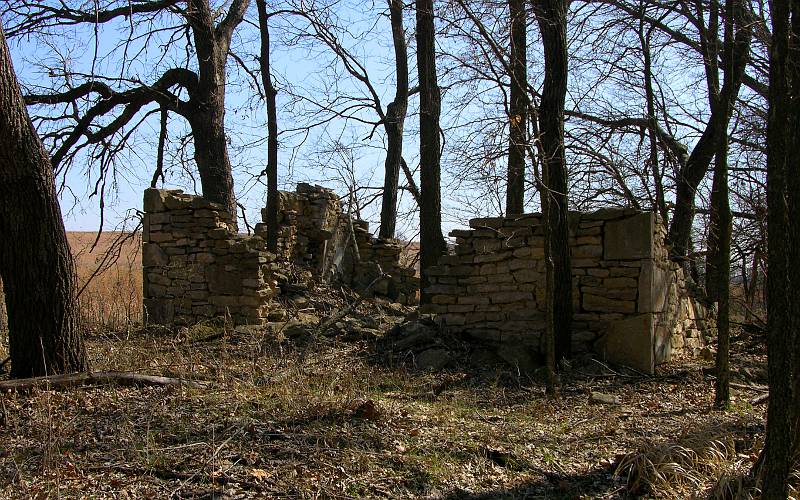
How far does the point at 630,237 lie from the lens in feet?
29.0

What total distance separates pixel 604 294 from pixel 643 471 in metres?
4.48

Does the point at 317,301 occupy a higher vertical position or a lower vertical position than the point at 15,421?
higher

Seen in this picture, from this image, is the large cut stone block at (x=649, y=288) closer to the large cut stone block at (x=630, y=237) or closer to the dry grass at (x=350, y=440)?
the large cut stone block at (x=630, y=237)

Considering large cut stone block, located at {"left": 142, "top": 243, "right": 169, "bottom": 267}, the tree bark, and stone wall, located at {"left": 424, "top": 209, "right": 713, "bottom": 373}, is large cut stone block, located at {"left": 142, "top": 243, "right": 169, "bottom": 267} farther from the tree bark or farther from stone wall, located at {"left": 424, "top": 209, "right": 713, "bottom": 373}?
stone wall, located at {"left": 424, "top": 209, "right": 713, "bottom": 373}

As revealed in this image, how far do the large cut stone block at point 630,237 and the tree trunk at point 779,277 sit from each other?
4847 millimetres

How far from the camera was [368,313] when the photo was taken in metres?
11.8

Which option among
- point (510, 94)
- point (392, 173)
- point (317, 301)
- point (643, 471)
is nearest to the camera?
point (643, 471)

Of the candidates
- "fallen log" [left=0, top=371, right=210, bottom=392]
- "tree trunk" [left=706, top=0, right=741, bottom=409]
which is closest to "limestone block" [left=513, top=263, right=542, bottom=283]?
"tree trunk" [left=706, top=0, right=741, bottom=409]

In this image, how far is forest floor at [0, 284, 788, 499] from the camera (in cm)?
458

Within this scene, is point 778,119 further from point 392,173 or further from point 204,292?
point 392,173

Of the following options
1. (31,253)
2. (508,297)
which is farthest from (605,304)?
(31,253)

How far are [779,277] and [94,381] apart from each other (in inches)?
217

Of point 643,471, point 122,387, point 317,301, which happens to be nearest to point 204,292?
point 317,301

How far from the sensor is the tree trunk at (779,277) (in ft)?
12.7
